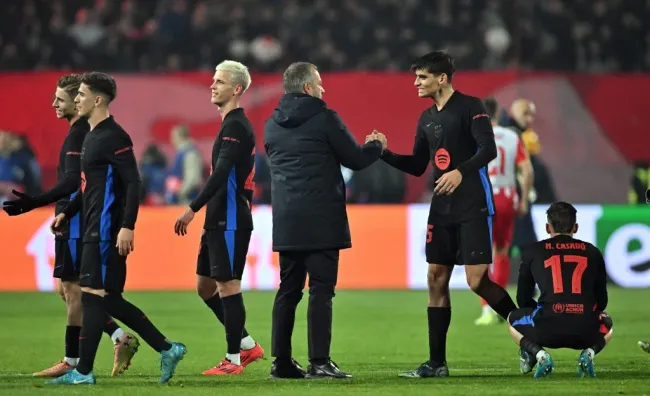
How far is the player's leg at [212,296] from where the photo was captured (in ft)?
30.1

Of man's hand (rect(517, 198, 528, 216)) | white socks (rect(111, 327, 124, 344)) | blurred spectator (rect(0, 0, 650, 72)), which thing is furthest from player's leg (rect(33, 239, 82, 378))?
blurred spectator (rect(0, 0, 650, 72))

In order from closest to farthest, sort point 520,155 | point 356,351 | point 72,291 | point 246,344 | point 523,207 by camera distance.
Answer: point 72,291
point 246,344
point 356,351
point 520,155
point 523,207

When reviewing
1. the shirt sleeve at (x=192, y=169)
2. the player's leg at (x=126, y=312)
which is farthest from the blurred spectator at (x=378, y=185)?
the player's leg at (x=126, y=312)

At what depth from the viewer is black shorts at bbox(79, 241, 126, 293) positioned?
8102 millimetres

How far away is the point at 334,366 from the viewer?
841 cm

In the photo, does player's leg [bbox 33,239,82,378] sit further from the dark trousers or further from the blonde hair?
the blonde hair

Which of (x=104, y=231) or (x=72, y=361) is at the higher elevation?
(x=104, y=231)

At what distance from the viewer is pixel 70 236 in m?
8.80

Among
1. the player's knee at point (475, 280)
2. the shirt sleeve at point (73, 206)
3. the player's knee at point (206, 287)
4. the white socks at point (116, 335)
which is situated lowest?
the white socks at point (116, 335)

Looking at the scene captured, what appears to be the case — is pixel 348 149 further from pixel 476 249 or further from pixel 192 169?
pixel 192 169

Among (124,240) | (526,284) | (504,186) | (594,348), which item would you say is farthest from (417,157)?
(504,186)

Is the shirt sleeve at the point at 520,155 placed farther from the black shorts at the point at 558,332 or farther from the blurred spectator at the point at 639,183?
the blurred spectator at the point at 639,183

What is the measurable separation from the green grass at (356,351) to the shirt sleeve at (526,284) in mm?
478

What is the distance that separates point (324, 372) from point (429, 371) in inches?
26.7
